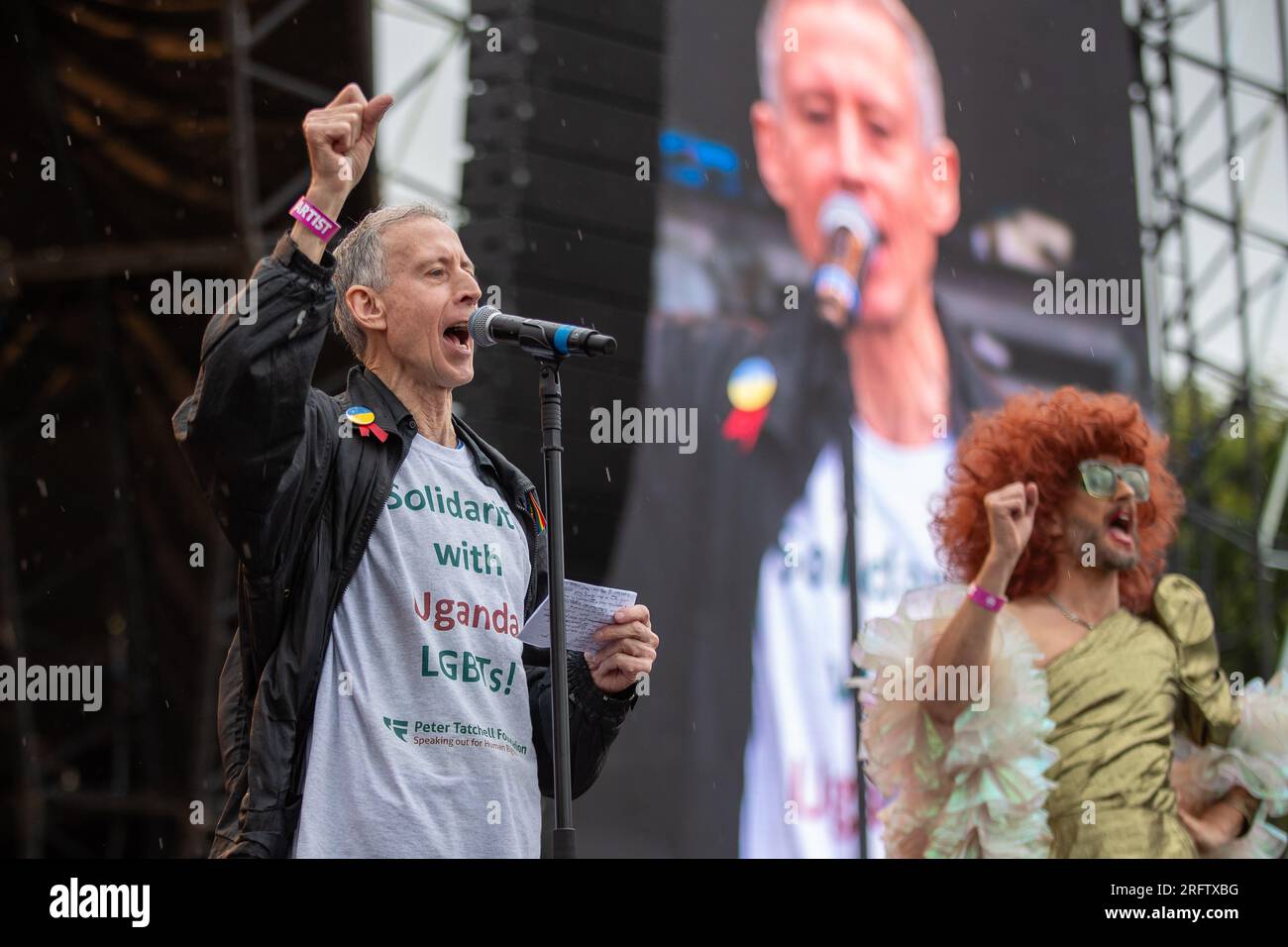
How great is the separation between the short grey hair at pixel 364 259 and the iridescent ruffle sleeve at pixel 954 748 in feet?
5.34

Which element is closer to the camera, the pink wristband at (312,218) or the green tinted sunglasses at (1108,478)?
the pink wristband at (312,218)

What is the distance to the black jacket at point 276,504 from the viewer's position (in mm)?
2551

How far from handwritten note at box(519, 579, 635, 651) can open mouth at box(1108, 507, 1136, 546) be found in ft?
6.34

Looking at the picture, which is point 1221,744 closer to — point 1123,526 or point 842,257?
point 1123,526

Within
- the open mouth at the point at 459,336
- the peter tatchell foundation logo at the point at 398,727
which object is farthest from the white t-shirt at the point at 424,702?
the open mouth at the point at 459,336

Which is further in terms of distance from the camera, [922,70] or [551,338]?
[922,70]

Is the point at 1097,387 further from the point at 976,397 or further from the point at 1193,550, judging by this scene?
the point at 1193,550

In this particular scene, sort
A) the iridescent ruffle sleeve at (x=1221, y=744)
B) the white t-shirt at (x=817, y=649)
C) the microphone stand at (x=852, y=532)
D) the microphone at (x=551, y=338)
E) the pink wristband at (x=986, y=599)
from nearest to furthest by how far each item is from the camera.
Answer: the microphone at (x=551, y=338) < the pink wristband at (x=986, y=599) < the iridescent ruffle sleeve at (x=1221, y=744) < the white t-shirt at (x=817, y=649) < the microphone stand at (x=852, y=532)

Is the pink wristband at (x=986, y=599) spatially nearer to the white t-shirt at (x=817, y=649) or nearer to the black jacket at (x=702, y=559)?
the white t-shirt at (x=817, y=649)

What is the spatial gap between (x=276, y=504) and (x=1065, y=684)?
7.40 feet

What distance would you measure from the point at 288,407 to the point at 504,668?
0.62 meters
